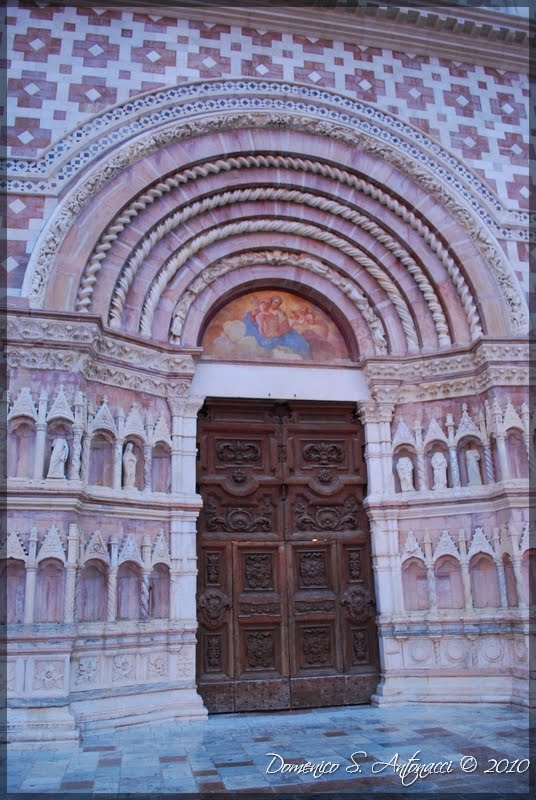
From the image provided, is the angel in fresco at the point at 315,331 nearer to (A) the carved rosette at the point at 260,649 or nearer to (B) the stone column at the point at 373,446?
(B) the stone column at the point at 373,446

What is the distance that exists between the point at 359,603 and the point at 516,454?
2.58m

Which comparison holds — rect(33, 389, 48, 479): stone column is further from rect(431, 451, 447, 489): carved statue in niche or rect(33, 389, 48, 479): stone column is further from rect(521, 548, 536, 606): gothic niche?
rect(521, 548, 536, 606): gothic niche

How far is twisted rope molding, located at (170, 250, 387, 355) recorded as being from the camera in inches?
348

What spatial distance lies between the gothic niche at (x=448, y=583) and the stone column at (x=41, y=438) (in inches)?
185

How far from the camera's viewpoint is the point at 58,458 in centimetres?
714

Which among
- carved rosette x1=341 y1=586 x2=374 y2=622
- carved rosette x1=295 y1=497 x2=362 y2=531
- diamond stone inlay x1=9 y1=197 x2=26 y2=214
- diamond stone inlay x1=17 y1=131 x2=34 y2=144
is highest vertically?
diamond stone inlay x1=17 y1=131 x2=34 y2=144

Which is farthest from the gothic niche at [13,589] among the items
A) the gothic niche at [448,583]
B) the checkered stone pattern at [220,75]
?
the gothic niche at [448,583]

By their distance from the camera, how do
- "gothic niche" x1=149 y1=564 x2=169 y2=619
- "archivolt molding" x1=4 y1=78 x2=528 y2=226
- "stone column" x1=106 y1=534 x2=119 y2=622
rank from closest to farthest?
"stone column" x1=106 y1=534 x2=119 y2=622 < "gothic niche" x1=149 y1=564 x2=169 y2=619 < "archivolt molding" x1=4 y1=78 x2=528 y2=226

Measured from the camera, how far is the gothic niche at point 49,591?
6766 millimetres

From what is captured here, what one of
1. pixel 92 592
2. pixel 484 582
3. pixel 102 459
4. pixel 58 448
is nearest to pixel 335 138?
pixel 102 459

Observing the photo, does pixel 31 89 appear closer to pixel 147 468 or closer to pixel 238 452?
pixel 147 468

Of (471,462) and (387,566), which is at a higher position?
(471,462)

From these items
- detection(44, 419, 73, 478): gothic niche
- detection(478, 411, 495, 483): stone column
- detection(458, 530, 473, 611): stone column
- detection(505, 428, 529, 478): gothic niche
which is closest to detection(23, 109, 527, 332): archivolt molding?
detection(478, 411, 495, 483): stone column

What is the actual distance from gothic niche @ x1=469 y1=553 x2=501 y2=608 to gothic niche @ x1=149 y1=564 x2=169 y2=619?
3.56 m
